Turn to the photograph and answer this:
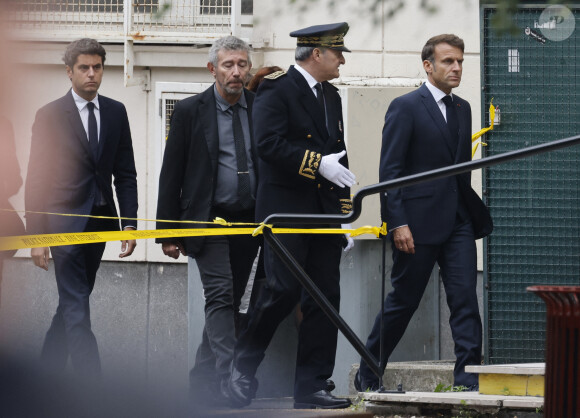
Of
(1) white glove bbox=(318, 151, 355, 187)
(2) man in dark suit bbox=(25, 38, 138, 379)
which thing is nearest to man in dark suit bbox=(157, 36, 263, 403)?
(2) man in dark suit bbox=(25, 38, 138, 379)

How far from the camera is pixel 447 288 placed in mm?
6848

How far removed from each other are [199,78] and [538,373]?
5841mm

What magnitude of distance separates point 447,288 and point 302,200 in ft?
3.54

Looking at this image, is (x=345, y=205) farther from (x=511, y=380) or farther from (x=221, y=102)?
(x=511, y=380)

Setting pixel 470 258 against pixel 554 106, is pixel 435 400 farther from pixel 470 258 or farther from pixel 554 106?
pixel 554 106

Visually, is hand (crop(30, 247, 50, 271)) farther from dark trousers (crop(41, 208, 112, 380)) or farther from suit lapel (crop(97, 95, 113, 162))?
suit lapel (crop(97, 95, 113, 162))

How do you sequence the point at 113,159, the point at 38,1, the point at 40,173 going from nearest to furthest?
1. the point at 38,1
2. the point at 40,173
3. the point at 113,159

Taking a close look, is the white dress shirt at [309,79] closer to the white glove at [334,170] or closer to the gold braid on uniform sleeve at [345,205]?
the white glove at [334,170]

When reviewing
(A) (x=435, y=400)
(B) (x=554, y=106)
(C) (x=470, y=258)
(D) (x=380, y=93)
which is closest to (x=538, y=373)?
(A) (x=435, y=400)

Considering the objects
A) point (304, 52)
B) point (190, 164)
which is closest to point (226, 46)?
point (304, 52)

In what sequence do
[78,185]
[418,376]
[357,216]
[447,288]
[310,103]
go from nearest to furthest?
[357,216], [310,103], [447,288], [78,185], [418,376]

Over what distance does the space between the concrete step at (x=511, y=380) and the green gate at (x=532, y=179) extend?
1633 mm

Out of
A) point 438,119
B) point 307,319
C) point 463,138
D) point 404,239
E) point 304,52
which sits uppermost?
point 304,52

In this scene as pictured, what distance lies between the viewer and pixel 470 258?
685 cm
